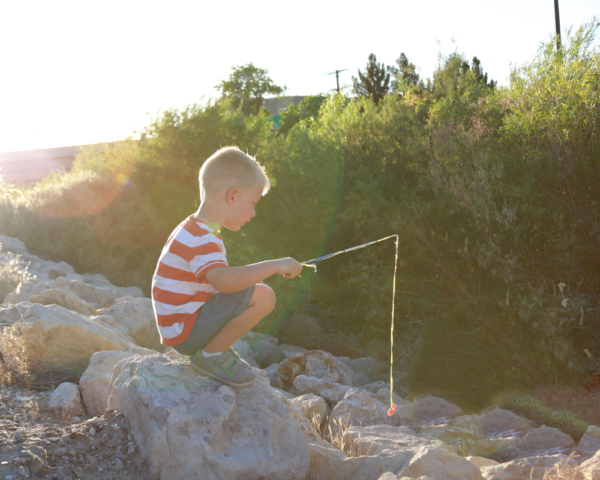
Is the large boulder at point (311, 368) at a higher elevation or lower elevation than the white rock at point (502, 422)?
higher

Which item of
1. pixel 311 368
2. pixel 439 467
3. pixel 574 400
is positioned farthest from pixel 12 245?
pixel 574 400

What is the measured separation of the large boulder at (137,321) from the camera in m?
6.04

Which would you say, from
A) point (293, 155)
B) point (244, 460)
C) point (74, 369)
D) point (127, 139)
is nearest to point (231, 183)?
point (244, 460)

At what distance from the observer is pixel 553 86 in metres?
5.21

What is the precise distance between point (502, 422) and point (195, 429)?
330 cm

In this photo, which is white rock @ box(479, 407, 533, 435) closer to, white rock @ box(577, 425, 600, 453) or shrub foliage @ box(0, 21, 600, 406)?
white rock @ box(577, 425, 600, 453)

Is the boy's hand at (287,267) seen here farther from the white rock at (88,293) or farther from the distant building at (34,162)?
the distant building at (34,162)

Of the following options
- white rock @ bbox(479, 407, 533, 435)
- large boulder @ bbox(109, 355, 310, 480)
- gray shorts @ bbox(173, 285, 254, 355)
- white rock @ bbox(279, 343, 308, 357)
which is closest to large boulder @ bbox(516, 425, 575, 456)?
white rock @ bbox(479, 407, 533, 435)

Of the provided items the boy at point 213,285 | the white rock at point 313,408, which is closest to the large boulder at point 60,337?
the white rock at point 313,408

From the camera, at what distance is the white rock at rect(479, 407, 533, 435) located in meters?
4.49

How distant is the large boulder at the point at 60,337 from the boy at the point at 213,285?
183cm

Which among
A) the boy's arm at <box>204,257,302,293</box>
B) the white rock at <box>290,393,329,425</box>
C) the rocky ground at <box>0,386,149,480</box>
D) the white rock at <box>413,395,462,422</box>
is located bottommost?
the white rock at <box>413,395,462,422</box>

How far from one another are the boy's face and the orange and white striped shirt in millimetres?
131

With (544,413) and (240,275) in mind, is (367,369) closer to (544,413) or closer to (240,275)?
(544,413)
